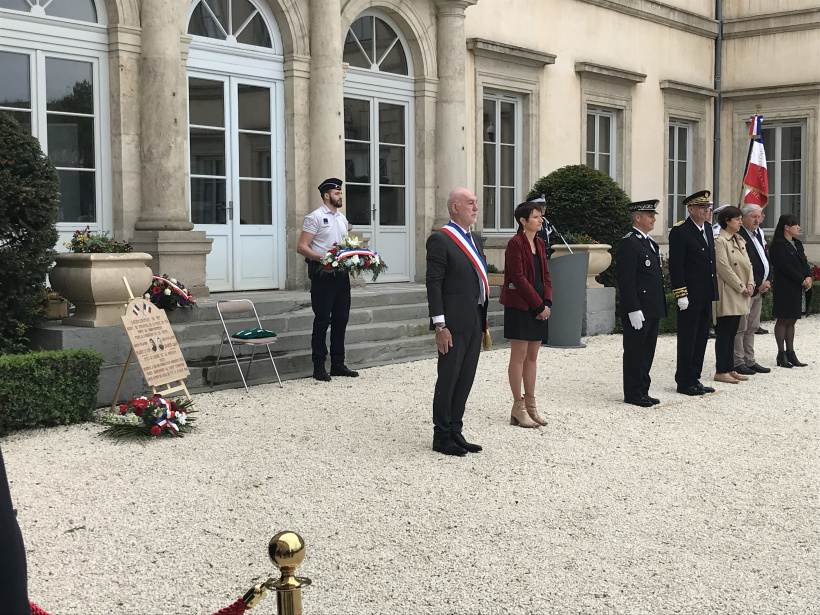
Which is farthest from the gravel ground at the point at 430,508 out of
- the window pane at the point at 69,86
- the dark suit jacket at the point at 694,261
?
the window pane at the point at 69,86

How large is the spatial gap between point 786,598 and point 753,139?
45.1ft

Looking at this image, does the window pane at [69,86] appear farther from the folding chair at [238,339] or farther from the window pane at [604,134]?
the window pane at [604,134]

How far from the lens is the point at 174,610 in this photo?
12.0 ft

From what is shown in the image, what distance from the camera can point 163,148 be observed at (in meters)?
9.80

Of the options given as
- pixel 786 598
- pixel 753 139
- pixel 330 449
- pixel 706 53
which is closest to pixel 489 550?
pixel 786 598

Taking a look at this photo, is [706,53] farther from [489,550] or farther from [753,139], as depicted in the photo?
[489,550]

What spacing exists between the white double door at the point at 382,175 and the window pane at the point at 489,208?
5.87ft

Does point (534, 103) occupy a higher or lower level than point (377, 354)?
higher

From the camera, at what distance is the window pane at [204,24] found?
10.8 m

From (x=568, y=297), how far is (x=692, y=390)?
3005 mm

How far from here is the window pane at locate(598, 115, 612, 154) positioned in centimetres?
1736

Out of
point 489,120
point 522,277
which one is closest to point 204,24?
point 489,120

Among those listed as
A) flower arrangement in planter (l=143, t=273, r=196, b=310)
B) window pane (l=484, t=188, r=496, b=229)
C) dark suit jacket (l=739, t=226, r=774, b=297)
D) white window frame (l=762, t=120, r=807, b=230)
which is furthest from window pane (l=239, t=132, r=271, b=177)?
white window frame (l=762, t=120, r=807, b=230)

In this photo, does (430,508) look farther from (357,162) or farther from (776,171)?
(776,171)
